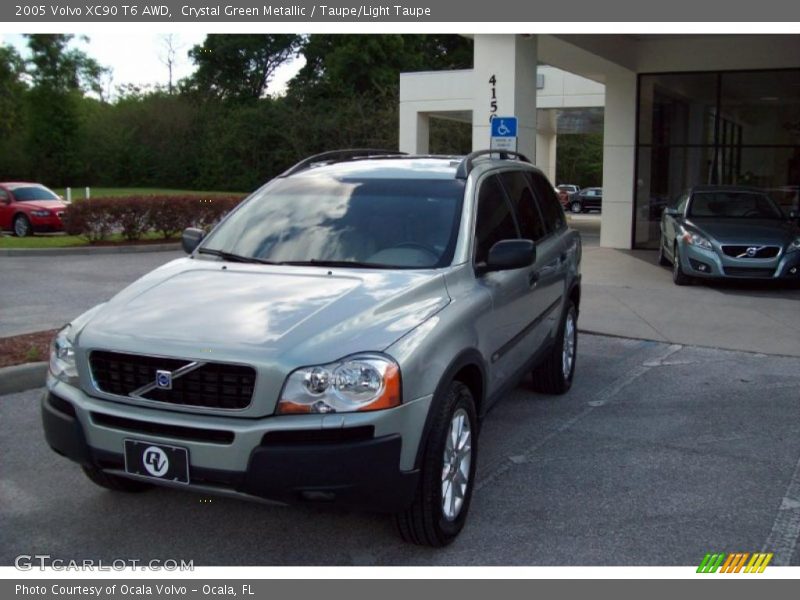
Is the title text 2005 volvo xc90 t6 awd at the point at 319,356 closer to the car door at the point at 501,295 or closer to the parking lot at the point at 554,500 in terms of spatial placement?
the car door at the point at 501,295

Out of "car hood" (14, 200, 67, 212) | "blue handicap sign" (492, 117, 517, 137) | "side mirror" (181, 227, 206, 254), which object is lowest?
"car hood" (14, 200, 67, 212)

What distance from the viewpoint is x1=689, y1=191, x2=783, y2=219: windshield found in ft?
46.1

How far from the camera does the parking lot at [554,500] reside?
13.6 ft

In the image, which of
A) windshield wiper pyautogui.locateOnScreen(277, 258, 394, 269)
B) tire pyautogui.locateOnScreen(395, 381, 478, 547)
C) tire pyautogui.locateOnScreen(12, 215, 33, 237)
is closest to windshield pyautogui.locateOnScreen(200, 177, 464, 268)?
windshield wiper pyautogui.locateOnScreen(277, 258, 394, 269)

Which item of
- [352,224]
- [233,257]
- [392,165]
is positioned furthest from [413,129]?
[233,257]

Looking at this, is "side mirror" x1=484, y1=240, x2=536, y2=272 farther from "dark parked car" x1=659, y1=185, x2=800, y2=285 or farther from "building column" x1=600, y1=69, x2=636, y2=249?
"building column" x1=600, y1=69, x2=636, y2=249

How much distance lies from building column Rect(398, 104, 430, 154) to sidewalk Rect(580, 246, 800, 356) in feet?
41.7

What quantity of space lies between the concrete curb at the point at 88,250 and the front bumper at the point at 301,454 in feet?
46.2

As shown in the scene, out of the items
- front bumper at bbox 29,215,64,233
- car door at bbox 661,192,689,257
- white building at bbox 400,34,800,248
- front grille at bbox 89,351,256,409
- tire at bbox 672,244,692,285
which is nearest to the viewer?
front grille at bbox 89,351,256,409

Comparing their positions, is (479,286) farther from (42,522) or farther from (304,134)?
(304,134)

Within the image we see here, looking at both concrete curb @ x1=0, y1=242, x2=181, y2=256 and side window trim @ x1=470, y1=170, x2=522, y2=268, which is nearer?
side window trim @ x1=470, y1=170, x2=522, y2=268

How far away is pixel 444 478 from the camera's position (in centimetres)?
412

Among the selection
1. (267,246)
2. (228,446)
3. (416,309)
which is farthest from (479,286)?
(228,446)

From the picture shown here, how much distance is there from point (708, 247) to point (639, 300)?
5.92ft
